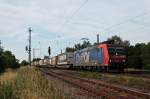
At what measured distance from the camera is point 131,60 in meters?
68.5

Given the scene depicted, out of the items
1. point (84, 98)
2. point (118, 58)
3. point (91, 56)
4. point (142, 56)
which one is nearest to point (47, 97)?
point (84, 98)

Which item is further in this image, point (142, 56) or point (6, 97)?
point (142, 56)

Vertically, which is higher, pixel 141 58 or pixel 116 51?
pixel 141 58

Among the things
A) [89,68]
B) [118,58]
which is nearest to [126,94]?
[118,58]

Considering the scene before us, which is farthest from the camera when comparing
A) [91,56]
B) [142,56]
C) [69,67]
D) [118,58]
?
[69,67]

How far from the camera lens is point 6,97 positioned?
16.0 metres

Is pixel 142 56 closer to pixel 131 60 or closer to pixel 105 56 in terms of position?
pixel 131 60

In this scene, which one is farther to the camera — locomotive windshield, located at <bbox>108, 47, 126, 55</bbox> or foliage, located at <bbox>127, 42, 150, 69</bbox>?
foliage, located at <bbox>127, 42, 150, 69</bbox>

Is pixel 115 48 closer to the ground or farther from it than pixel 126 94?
farther from it

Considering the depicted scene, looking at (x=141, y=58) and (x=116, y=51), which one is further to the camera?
(x=141, y=58)

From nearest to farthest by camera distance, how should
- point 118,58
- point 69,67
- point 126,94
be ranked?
point 126,94 < point 118,58 < point 69,67

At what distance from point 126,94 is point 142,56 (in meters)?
49.4

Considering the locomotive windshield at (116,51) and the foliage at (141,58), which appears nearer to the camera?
the locomotive windshield at (116,51)

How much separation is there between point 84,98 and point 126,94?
7.51 ft
